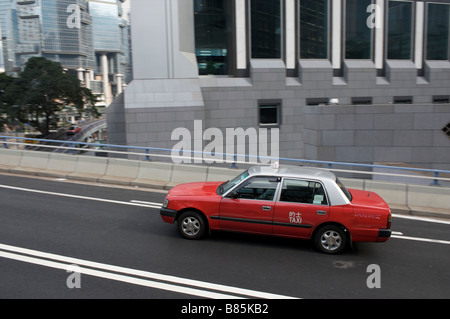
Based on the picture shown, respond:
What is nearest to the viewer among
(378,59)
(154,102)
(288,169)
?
(288,169)

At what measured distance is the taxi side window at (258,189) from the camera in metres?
7.07

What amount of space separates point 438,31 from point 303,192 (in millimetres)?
24223

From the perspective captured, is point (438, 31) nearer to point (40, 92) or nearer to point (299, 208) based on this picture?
point (299, 208)

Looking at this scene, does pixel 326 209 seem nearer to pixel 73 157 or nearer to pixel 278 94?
pixel 73 157

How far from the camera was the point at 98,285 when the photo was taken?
17.8 ft

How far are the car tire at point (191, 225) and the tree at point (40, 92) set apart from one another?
41916mm

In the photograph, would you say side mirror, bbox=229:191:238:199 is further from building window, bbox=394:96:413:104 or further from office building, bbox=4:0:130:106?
office building, bbox=4:0:130:106

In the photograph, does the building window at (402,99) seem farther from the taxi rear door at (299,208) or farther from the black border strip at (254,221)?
the black border strip at (254,221)

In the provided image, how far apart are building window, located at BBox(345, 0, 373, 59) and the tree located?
3435cm

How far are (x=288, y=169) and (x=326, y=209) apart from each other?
1204mm

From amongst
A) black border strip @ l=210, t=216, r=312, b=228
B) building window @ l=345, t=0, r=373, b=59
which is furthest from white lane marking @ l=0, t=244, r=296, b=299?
building window @ l=345, t=0, r=373, b=59

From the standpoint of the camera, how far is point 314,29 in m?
21.9

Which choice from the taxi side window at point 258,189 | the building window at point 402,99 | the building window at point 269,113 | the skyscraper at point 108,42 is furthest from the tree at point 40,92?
the skyscraper at point 108,42
